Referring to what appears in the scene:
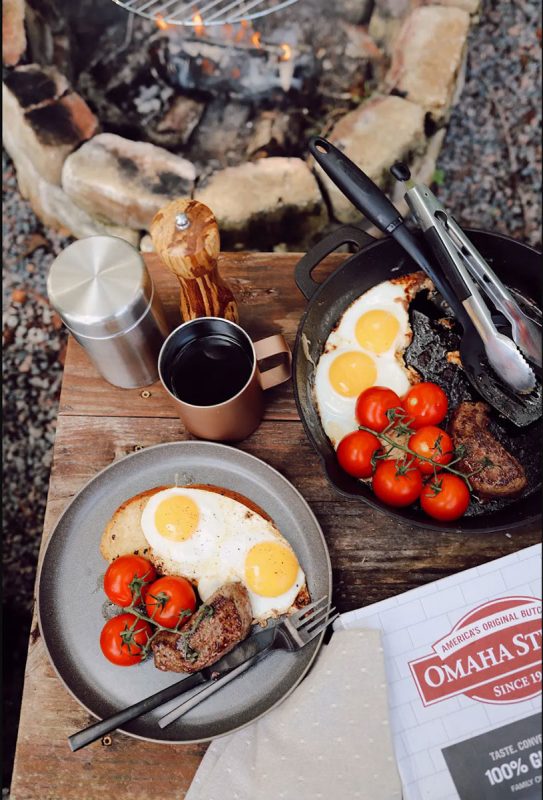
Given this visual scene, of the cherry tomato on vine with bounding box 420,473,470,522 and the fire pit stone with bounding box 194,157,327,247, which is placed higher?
the fire pit stone with bounding box 194,157,327,247

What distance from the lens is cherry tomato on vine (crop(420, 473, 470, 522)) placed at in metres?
1.59

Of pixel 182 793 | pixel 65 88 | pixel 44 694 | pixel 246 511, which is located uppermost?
pixel 65 88

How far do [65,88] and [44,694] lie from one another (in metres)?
2.01

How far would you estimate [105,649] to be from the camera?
1.54 m

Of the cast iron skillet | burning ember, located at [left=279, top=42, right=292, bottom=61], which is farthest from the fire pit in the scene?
the cast iron skillet

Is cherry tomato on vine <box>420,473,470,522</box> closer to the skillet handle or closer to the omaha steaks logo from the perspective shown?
the omaha steaks logo

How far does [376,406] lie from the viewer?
1681 millimetres

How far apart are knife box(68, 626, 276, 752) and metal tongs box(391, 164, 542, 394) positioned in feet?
2.90

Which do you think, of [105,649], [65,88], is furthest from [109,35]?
[105,649]

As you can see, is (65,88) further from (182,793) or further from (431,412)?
(182,793)

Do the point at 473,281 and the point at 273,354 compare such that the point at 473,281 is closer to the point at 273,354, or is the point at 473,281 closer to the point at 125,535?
the point at 273,354

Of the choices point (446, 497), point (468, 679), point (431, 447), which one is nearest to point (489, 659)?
point (468, 679)

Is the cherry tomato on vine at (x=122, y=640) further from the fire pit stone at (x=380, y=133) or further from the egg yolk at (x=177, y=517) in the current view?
the fire pit stone at (x=380, y=133)

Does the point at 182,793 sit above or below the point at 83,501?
below
